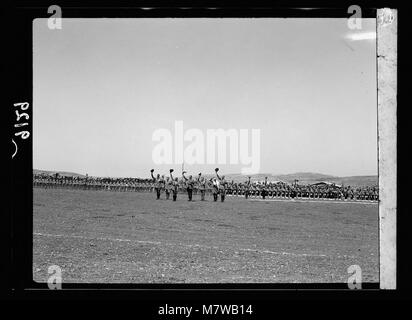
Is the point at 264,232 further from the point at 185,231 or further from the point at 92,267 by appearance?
the point at 92,267

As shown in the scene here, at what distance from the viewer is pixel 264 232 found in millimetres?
11500

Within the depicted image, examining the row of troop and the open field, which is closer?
the open field

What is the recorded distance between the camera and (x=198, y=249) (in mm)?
8734

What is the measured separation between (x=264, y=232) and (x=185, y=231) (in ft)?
7.08

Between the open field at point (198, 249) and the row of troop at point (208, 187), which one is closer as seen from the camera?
the open field at point (198, 249)

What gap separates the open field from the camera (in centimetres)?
666

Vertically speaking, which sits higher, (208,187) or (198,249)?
(208,187)

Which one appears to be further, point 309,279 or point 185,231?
point 185,231

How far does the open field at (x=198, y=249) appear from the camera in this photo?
6.66 meters

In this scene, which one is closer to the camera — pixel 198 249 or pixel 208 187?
pixel 198 249
